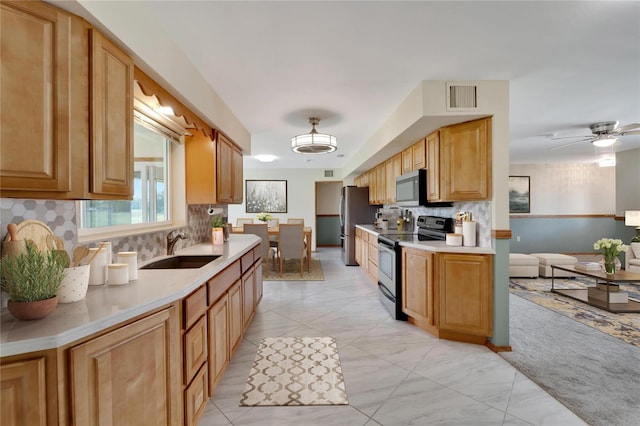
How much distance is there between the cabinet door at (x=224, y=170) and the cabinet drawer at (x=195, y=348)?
1.59 meters

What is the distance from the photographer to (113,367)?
111 centimetres

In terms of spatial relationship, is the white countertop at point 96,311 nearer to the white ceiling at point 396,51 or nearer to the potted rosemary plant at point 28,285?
the potted rosemary plant at point 28,285

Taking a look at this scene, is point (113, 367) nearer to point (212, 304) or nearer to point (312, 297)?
point (212, 304)

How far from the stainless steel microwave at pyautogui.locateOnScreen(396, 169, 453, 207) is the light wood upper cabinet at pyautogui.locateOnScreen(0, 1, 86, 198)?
10.1 feet

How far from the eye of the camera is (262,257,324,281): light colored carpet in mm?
5250

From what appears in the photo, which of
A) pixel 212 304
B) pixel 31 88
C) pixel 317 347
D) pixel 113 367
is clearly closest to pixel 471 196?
pixel 317 347

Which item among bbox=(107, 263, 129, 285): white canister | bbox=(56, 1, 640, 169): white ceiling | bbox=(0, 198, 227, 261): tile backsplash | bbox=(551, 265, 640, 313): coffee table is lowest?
bbox=(551, 265, 640, 313): coffee table

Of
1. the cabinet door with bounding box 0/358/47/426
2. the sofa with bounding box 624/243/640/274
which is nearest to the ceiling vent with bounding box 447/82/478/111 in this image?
the cabinet door with bounding box 0/358/47/426

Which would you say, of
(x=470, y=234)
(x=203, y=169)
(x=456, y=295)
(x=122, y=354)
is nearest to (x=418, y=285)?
(x=456, y=295)

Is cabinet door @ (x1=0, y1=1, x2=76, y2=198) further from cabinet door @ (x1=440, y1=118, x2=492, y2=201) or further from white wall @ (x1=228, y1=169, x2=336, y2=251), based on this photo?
white wall @ (x1=228, y1=169, x2=336, y2=251)

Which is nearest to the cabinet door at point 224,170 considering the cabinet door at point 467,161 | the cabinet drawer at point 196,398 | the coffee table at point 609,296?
the cabinet drawer at point 196,398

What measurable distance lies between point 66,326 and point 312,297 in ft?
11.0

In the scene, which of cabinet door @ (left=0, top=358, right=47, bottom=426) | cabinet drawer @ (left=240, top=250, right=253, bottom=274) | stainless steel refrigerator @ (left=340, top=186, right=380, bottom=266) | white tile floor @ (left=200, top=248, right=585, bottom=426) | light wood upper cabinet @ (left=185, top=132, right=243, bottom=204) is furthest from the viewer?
stainless steel refrigerator @ (left=340, top=186, right=380, bottom=266)

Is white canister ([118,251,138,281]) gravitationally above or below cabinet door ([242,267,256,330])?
above
